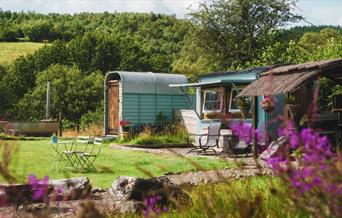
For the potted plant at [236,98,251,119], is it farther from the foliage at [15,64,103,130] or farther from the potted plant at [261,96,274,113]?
the foliage at [15,64,103,130]

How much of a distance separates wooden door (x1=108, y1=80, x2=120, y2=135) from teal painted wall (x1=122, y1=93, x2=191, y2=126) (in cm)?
74

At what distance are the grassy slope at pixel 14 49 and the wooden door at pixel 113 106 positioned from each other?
112 feet

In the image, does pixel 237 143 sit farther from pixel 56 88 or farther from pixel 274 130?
pixel 56 88

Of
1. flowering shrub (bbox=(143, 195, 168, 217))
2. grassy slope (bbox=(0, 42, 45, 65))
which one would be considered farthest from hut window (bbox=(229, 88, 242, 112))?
grassy slope (bbox=(0, 42, 45, 65))

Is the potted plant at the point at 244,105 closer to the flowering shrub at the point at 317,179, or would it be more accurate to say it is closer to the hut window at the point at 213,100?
the hut window at the point at 213,100

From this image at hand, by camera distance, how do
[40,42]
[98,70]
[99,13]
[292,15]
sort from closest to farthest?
[292,15]
[98,70]
[40,42]
[99,13]

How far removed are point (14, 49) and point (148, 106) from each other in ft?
138

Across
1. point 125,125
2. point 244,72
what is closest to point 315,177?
point 244,72

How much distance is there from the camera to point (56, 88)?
3769 centimetres

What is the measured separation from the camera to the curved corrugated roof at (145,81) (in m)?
24.2

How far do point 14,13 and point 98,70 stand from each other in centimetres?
4307

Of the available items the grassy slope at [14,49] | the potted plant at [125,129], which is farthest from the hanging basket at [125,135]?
the grassy slope at [14,49]

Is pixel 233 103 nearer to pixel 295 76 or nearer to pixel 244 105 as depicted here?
pixel 244 105

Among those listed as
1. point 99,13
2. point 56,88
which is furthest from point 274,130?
point 99,13
